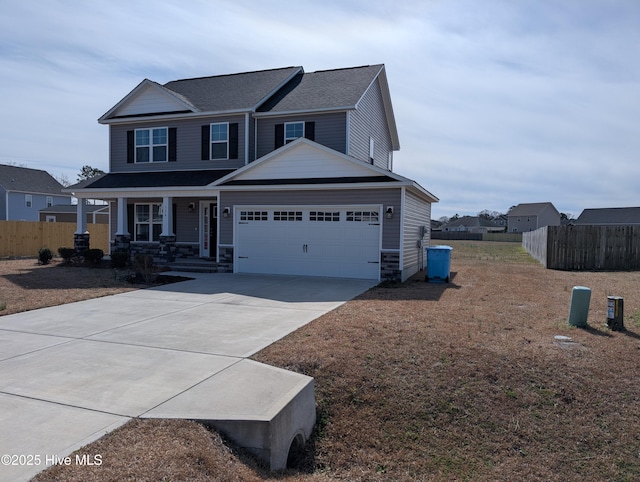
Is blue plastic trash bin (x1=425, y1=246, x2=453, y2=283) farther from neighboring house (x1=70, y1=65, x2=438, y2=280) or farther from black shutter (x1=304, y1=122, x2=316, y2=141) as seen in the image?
black shutter (x1=304, y1=122, x2=316, y2=141)

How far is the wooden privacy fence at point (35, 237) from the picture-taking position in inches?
933

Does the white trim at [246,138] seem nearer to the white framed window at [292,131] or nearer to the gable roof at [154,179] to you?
→ the gable roof at [154,179]

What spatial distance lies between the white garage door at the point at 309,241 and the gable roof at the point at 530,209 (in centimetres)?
6959

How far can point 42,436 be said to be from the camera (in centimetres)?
387

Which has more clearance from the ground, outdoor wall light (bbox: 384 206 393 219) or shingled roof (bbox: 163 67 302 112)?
shingled roof (bbox: 163 67 302 112)

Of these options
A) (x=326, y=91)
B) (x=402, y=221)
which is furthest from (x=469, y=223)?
(x=402, y=221)

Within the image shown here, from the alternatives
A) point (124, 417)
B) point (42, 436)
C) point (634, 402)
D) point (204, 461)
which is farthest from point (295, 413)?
point (634, 402)

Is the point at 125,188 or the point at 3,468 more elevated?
the point at 125,188

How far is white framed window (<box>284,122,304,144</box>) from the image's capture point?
17.9 metres

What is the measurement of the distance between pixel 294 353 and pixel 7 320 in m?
5.65

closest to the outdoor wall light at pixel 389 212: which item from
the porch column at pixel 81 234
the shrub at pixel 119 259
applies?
the shrub at pixel 119 259

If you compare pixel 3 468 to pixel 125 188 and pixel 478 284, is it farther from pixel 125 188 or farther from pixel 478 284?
pixel 125 188

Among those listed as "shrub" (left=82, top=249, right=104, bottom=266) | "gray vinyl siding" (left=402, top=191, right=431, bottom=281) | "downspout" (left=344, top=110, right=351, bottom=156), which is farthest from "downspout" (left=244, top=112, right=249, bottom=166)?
"shrub" (left=82, top=249, right=104, bottom=266)

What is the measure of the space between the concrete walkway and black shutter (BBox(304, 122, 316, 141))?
876 cm
